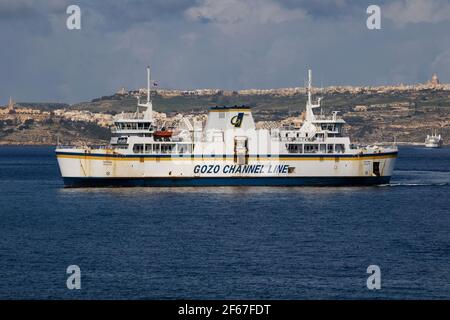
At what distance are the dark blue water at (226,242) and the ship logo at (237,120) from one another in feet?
18.9

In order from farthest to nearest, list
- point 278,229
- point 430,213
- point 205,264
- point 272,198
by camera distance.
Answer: point 272,198, point 430,213, point 278,229, point 205,264

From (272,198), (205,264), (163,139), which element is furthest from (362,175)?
(205,264)

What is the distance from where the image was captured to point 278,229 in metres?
52.9

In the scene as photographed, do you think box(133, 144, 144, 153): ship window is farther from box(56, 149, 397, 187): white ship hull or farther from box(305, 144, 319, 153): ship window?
box(305, 144, 319, 153): ship window

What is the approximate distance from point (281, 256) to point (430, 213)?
68.1ft

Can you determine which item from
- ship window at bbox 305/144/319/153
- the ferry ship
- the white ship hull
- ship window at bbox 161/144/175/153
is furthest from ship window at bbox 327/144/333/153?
ship window at bbox 161/144/175/153

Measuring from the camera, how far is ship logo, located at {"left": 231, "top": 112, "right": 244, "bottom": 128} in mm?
79250

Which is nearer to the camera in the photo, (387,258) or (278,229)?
(387,258)

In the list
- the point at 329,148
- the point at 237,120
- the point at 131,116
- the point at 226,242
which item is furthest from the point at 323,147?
the point at 226,242

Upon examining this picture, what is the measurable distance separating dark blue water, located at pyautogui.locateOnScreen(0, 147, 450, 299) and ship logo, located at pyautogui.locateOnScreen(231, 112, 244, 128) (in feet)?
18.9
